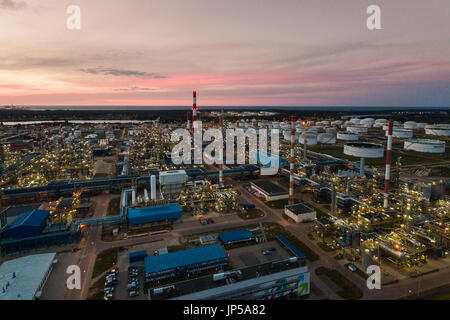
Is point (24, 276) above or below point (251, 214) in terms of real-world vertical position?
below

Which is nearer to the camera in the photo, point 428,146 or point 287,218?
point 287,218

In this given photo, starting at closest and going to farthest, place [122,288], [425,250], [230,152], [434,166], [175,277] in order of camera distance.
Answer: [122,288], [175,277], [425,250], [434,166], [230,152]

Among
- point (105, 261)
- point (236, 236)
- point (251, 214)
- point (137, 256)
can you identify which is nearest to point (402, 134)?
point (251, 214)

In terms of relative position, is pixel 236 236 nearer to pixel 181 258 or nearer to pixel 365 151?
pixel 181 258

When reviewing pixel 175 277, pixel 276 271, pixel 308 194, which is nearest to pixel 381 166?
pixel 308 194

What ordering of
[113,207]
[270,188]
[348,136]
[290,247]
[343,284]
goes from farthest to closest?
[348,136], [270,188], [113,207], [290,247], [343,284]

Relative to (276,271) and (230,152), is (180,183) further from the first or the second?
(230,152)
